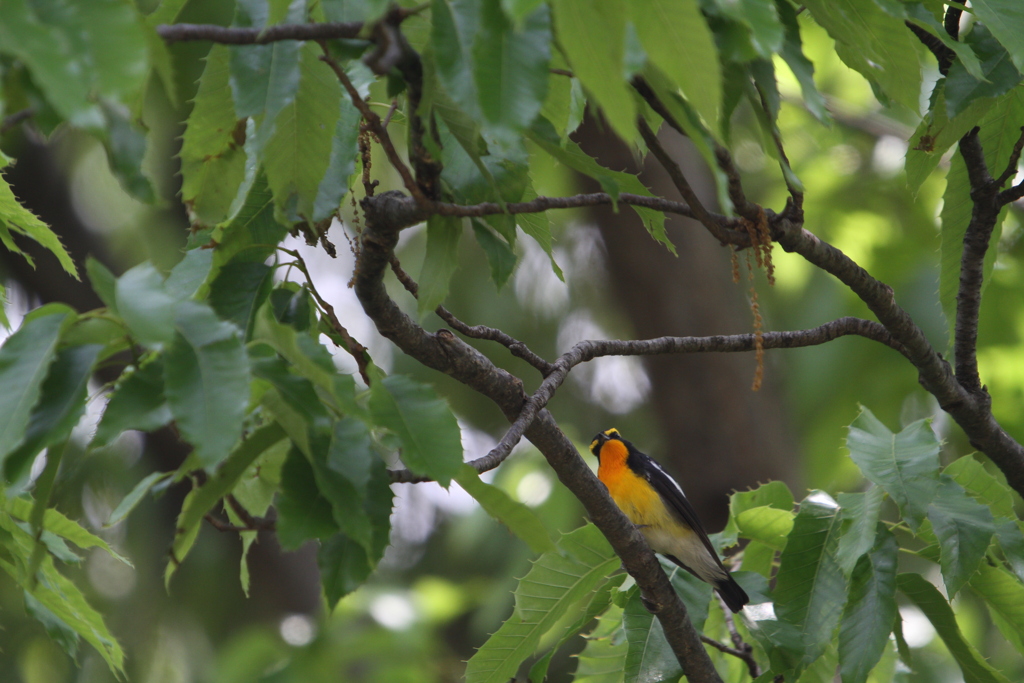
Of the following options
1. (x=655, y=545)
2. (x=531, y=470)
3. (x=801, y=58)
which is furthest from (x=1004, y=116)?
(x=531, y=470)

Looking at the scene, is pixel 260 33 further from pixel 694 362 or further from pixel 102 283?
pixel 694 362

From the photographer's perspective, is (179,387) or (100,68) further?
(179,387)

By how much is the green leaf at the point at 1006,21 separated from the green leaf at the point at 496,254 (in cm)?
94

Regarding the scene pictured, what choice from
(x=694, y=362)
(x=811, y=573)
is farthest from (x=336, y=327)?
(x=694, y=362)

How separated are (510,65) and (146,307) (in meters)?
0.50

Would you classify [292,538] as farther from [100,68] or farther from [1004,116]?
[1004,116]

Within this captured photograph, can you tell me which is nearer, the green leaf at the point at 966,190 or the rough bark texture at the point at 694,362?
the green leaf at the point at 966,190

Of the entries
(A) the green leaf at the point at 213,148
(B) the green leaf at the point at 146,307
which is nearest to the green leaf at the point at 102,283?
(B) the green leaf at the point at 146,307

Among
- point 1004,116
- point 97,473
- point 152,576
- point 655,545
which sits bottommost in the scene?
point 152,576

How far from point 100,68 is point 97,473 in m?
6.52

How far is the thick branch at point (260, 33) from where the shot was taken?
1.16 meters

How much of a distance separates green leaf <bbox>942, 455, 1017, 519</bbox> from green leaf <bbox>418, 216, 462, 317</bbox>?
1.37 m

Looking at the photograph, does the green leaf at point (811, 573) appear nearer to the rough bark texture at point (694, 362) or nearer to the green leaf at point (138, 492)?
the green leaf at point (138, 492)

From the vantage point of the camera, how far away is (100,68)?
877mm
